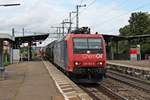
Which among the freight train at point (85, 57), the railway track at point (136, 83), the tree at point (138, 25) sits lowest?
the railway track at point (136, 83)

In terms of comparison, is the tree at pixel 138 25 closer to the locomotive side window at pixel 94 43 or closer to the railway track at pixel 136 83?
the railway track at pixel 136 83

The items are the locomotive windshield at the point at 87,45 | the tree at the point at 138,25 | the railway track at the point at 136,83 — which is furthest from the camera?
the tree at the point at 138,25

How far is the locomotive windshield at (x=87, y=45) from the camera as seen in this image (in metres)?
23.9

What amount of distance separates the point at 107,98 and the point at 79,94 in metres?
2.85

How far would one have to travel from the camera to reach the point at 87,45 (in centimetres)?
2417

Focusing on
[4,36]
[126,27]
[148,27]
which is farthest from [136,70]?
[126,27]

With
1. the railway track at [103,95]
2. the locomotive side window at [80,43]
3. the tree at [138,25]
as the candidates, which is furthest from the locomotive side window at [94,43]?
the tree at [138,25]

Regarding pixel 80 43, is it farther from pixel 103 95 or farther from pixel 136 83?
pixel 136 83

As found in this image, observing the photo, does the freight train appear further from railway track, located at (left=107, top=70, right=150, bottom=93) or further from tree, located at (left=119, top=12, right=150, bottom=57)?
tree, located at (left=119, top=12, right=150, bottom=57)

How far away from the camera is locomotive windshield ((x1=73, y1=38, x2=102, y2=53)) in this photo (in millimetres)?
23859

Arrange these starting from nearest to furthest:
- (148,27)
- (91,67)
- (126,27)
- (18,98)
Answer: (18,98) → (91,67) → (148,27) → (126,27)

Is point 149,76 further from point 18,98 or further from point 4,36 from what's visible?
point 18,98

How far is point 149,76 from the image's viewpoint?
3084cm

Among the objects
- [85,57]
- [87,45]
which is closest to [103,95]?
[85,57]
